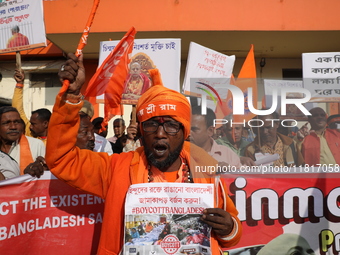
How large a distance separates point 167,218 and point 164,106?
61 centimetres

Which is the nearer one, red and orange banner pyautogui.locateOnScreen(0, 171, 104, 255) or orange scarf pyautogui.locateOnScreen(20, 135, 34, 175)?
red and orange banner pyautogui.locateOnScreen(0, 171, 104, 255)

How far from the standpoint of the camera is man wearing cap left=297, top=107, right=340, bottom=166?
10.8 ft

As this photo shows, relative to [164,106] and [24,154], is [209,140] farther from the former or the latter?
Answer: [24,154]

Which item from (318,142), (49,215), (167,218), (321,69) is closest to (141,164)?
(167,218)

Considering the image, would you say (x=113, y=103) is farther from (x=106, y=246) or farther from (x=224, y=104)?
(x=106, y=246)

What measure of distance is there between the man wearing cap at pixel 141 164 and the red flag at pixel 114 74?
2162 millimetres

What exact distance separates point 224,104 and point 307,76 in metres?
2.48

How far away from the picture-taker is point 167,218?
2.40m

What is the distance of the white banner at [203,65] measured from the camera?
629 centimetres

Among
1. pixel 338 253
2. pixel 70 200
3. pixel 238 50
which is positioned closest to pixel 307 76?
pixel 338 253

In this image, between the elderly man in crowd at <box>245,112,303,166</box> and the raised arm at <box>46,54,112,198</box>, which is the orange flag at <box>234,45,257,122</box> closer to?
the elderly man in crowd at <box>245,112,303,166</box>

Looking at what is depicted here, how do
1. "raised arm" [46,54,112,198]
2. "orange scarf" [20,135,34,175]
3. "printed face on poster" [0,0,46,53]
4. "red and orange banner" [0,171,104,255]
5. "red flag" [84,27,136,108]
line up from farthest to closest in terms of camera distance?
"printed face on poster" [0,0,46,53], "red flag" [84,27,136,108], "orange scarf" [20,135,34,175], "red and orange banner" [0,171,104,255], "raised arm" [46,54,112,198]

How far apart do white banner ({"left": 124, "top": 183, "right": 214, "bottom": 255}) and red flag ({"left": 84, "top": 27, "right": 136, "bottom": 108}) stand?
2400 mm

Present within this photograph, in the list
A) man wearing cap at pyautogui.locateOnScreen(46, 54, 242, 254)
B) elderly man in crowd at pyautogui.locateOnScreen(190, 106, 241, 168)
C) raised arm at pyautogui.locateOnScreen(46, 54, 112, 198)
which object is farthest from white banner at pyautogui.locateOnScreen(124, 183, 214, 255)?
elderly man in crowd at pyautogui.locateOnScreen(190, 106, 241, 168)
